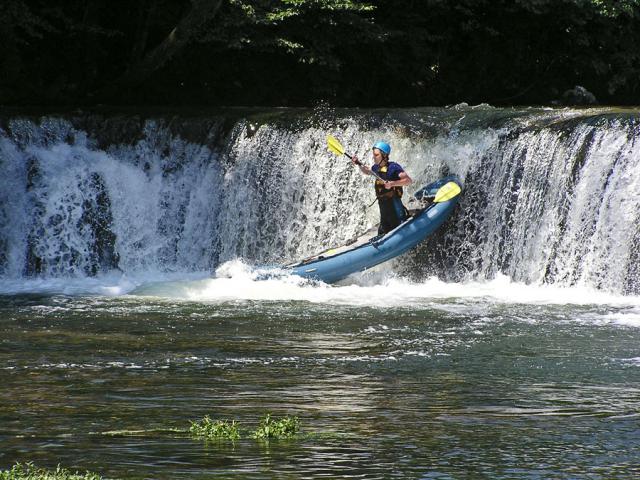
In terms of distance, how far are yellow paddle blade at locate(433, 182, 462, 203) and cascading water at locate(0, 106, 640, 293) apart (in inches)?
40.3

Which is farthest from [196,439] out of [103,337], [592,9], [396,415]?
[592,9]

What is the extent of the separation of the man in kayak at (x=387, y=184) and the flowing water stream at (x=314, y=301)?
0.67 meters

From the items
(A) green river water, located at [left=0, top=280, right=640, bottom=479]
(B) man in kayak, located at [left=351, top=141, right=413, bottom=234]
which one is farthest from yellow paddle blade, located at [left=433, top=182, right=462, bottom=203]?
(A) green river water, located at [left=0, top=280, right=640, bottom=479]

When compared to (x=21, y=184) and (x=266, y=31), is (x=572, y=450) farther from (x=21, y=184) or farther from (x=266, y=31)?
(x=266, y=31)

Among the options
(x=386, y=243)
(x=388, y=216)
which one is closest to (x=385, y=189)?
(x=388, y=216)

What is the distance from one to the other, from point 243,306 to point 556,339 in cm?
360

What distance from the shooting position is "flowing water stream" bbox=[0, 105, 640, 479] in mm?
6496

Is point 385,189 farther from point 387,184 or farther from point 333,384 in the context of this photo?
point 333,384

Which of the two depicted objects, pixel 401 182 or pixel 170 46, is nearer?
pixel 401 182

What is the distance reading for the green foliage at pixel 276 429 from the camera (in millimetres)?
6566

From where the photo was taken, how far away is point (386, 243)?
14.2m

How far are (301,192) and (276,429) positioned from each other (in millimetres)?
10186

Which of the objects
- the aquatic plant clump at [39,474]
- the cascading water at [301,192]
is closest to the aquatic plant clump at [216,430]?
the aquatic plant clump at [39,474]

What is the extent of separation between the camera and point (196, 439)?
6.52 meters
